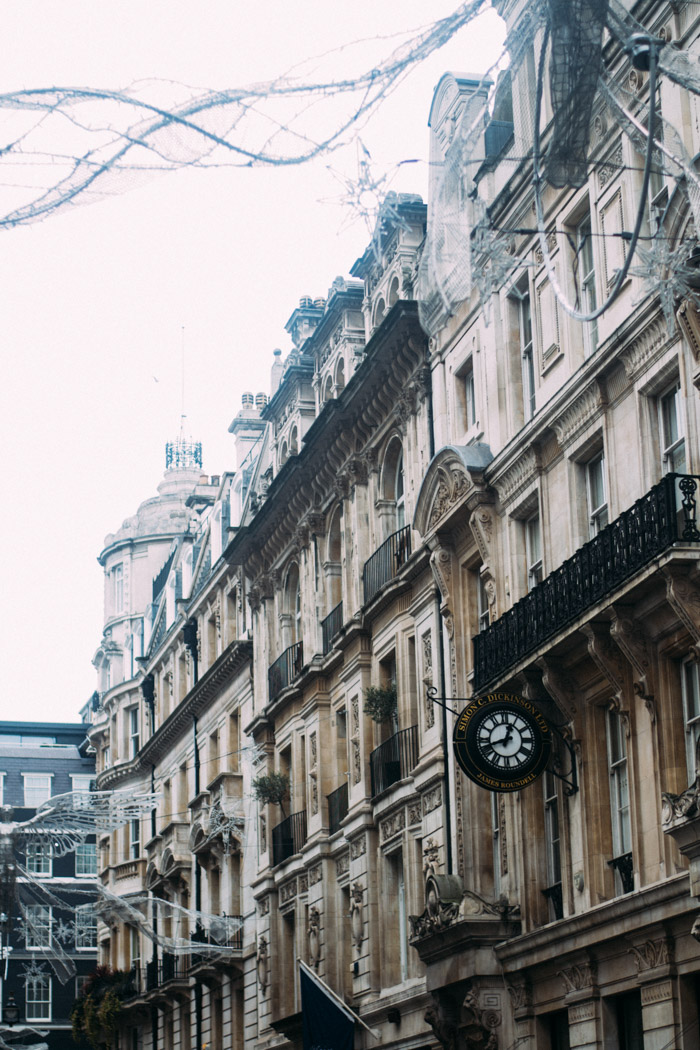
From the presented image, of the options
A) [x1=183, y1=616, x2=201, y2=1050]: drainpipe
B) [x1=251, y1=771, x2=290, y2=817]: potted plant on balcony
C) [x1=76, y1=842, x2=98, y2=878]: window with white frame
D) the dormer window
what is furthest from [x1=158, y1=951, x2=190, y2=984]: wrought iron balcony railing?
[x1=76, y1=842, x2=98, y2=878]: window with white frame

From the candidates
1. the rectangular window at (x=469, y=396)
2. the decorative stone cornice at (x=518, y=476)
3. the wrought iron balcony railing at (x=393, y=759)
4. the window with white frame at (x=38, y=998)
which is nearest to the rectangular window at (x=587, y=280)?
the decorative stone cornice at (x=518, y=476)

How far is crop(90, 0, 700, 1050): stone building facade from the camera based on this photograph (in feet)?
79.8

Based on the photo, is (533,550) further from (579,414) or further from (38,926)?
(38,926)

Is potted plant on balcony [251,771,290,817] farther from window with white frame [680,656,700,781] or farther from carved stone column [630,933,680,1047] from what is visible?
window with white frame [680,656,700,781]

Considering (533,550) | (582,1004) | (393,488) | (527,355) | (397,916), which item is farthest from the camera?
(393,488)

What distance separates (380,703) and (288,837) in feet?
30.7

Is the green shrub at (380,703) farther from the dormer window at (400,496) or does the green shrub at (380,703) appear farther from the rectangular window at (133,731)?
the rectangular window at (133,731)

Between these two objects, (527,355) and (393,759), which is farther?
(393,759)

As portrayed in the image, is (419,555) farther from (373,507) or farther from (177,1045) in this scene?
(177,1045)

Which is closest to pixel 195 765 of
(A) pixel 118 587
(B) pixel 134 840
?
(B) pixel 134 840

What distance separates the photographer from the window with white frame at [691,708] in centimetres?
2389

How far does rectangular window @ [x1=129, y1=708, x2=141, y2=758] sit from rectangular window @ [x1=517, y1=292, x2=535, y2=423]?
46383 millimetres

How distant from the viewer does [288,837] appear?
150 ft

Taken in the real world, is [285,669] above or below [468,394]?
below
